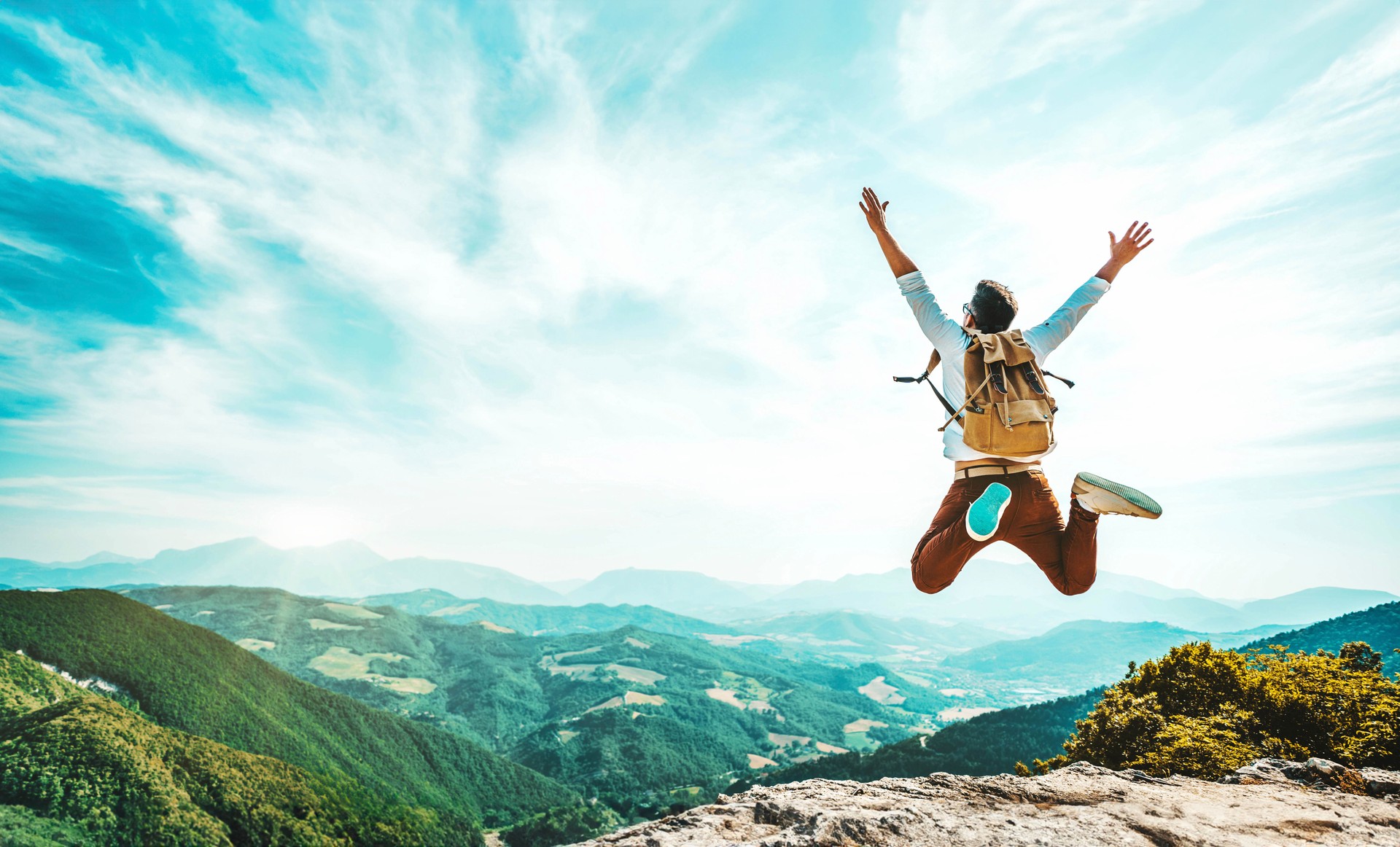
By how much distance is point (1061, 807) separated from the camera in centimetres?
516

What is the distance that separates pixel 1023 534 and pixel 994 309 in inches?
64.6

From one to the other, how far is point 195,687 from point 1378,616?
823 feet

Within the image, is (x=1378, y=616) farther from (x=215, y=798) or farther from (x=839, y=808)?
(x=215, y=798)

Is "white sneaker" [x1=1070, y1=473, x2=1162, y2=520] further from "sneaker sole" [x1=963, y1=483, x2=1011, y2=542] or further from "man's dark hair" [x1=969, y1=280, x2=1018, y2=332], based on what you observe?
"man's dark hair" [x1=969, y1=280, x2=1018, y2=332]

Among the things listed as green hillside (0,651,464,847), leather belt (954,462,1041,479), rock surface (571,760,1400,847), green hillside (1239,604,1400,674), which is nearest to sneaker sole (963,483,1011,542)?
leather belt (954,462,1041,479)

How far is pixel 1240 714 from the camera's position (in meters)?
14.0

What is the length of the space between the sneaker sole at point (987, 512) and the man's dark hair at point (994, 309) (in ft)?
3.77

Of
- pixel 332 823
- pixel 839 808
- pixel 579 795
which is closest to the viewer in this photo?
pixel 839 808

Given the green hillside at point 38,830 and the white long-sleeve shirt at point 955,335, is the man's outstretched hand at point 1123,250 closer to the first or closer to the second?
the white long-sleeve shirt at point 955,335

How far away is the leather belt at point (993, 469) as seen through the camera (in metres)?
4.32

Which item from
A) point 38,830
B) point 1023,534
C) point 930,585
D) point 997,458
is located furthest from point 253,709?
point 997,458

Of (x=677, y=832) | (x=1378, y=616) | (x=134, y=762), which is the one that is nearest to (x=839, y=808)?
(x=677, y=832)

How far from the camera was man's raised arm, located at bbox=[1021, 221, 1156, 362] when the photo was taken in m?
4.41

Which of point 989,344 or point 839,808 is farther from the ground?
point 989,344
